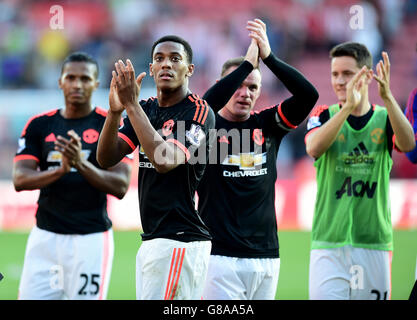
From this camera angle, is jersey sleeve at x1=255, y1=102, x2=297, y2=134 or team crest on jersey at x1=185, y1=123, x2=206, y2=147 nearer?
team crest on jersey at x1=185, y1=123, x2=206, y2=147

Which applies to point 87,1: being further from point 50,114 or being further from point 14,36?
point 50,114

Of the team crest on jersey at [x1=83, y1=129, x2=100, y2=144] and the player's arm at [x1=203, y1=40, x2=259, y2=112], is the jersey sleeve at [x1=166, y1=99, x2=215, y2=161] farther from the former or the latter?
the team crest on jersey at [x1=83, y1=129, x2=100, y2=144]

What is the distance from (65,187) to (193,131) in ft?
6.29

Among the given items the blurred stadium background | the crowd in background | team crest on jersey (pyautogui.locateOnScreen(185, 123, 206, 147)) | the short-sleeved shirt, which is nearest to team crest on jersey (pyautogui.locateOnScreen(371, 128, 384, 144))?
the short-sleeved shirt

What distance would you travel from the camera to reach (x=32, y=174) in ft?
18.0

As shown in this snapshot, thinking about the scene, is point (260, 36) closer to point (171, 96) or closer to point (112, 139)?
point (171, 96)

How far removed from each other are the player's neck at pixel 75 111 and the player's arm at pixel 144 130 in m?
2.02

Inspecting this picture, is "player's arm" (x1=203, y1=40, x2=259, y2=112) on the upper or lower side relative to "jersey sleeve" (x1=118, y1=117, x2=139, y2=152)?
upper

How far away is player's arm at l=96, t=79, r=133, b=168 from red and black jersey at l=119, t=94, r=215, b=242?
0.55ft

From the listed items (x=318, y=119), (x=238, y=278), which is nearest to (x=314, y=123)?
(x=318, y=119)

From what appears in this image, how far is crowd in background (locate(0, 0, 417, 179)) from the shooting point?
17.3 metres

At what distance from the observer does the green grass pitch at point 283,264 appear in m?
8.75

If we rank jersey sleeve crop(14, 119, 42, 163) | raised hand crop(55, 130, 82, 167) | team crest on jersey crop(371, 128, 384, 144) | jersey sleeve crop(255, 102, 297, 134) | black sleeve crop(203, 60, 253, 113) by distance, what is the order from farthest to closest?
jersey sleeve crop(14, 119, 42, 163) → team crest on jersey crop(371, 128, 384, 144) → jersey sleeve crop(255, 102, 297, 134) → raised hand crop(55, 130, 82, 167) → black sleeve crop(203, 60, 253, 113)
